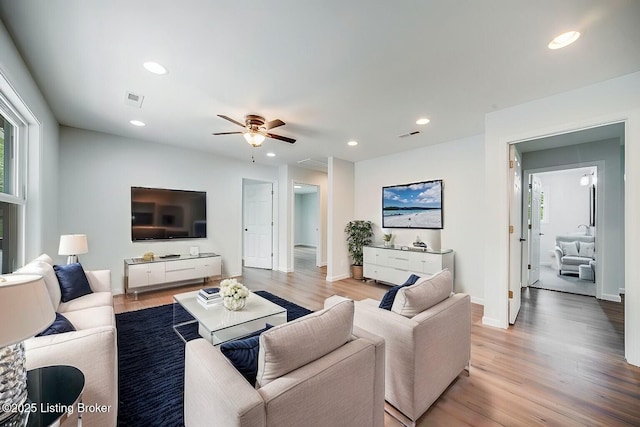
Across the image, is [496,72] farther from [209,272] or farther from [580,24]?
→ [209,272]

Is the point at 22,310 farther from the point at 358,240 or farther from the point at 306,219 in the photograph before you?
the point at 306,219

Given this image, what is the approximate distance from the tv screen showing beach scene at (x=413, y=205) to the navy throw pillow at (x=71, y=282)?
14.9ft

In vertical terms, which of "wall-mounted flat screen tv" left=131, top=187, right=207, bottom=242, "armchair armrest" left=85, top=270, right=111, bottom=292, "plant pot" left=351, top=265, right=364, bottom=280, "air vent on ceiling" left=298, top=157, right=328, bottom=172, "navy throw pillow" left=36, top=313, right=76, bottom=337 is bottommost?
"plant pot" left=351, top=265, right=364, bottom=280

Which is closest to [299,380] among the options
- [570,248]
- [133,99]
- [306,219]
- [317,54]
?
[317,54]

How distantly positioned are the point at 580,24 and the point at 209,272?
533cm

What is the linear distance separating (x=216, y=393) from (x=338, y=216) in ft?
14.9

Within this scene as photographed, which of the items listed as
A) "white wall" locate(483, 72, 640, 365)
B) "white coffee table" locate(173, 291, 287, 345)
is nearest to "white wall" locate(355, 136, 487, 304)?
"white wall" locate(483, 72, 640, 365)

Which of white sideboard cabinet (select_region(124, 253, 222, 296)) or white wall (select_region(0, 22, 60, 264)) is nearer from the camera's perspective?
white wall (select_region(0, 22, 60, 264))

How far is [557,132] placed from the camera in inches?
105

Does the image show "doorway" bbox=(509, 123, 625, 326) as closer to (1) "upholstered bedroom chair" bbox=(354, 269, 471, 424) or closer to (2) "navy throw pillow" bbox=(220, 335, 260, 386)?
(1) "upholstered bedroom chair" bbox=(354, 269, 471, 424)

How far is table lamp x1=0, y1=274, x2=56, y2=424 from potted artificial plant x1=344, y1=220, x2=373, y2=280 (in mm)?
4683

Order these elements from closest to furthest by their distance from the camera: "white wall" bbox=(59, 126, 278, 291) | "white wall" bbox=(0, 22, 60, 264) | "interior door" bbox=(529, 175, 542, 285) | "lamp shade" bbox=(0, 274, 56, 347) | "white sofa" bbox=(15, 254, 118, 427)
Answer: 1. "lamp shade" bbox=(0, 274, 56, 347)
2. "white sofa" bbox=(15, 254, 118, 427)
3. "white wall" bbox=(0, 22, 60, 264)
4. "white wall" bbox=(59, 126, 278, 291)
5. "interior door" bbox=(529, 175, 542, 285)

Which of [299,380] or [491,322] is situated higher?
[299,380]

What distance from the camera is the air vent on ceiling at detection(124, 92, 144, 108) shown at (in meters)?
2.72
